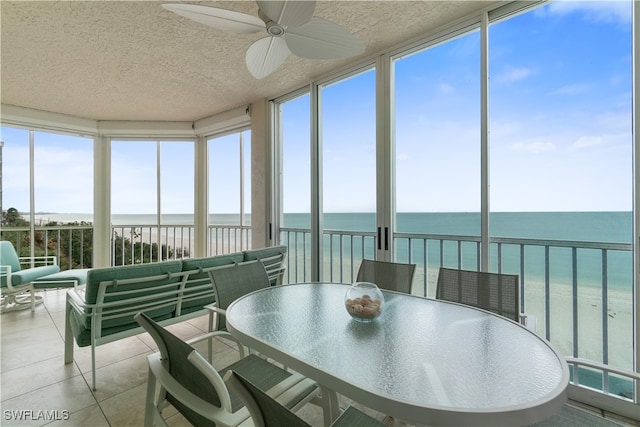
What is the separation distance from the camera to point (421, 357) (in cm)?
97

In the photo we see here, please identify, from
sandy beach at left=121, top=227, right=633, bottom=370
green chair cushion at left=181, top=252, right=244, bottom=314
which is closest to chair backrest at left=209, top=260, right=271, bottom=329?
green chair cushion at left=181, top=252, right=244, bottom=314

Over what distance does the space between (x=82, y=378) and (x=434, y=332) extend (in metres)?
2.57

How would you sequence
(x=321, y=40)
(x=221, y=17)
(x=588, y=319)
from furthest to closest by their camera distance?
(x=588, y=319) < (x=321, y=40) < (x=221, y=17)

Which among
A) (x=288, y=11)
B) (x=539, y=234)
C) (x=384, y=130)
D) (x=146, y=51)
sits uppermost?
(x=146, y=51)

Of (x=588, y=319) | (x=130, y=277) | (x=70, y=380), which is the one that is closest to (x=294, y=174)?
(x=130, y=277)

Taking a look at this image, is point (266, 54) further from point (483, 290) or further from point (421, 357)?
point (483, 290)

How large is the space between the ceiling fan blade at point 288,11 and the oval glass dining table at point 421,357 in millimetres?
1475

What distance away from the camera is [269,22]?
1.46 metres

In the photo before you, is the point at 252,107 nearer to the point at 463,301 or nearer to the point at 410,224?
the point at 410,224

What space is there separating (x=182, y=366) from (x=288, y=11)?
5.10 feet

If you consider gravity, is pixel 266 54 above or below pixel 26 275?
above

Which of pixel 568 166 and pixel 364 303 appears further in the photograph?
pixel 568 166

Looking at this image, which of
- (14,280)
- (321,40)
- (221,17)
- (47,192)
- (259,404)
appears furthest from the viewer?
(47,192)

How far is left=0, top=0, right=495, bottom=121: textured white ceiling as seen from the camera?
2.17 meters
